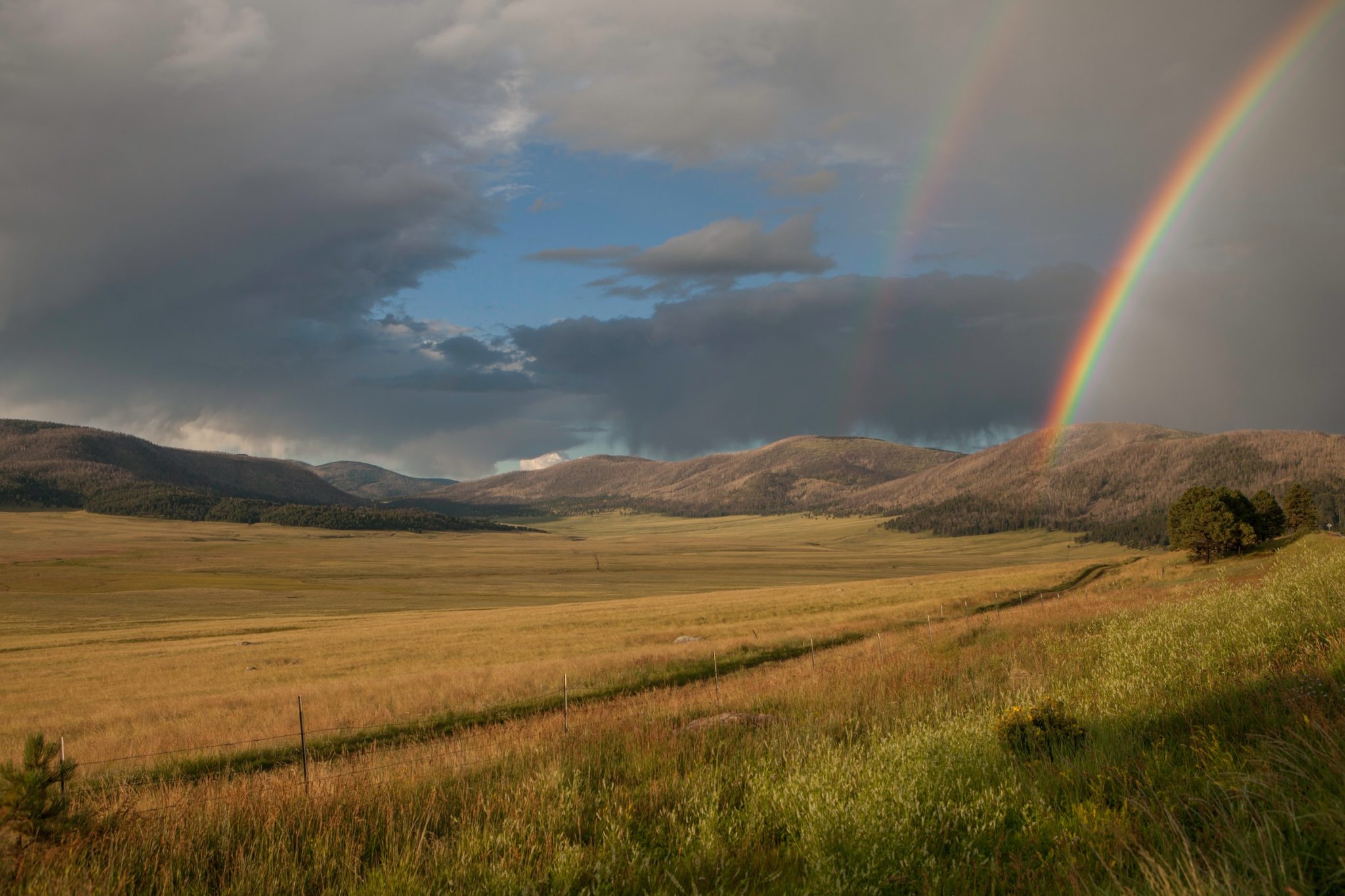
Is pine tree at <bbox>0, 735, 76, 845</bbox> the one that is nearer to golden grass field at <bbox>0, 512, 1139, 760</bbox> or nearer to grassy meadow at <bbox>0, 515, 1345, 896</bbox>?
grassy meadow at <bbox>0, 515, 1345, 896</bbox>

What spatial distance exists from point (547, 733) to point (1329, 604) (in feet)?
41.8

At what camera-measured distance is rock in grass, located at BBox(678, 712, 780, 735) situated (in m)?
11.4

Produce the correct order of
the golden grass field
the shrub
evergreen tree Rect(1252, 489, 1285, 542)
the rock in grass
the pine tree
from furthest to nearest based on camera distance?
evergreen tree Rect(1252, 489, 1285, 542), the golden grass field, the rock in grass, the shrub, the pine tree

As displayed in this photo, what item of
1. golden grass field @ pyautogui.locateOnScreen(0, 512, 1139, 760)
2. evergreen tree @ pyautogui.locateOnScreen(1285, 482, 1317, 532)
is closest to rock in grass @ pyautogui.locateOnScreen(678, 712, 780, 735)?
golden grass field @ pyautogui.locateOnScreen(0, 512, 1139, 760)

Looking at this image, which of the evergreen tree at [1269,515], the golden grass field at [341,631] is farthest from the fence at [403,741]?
the evergreen tree at [1269,515]

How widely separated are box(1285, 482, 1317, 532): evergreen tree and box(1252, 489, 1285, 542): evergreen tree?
504cm

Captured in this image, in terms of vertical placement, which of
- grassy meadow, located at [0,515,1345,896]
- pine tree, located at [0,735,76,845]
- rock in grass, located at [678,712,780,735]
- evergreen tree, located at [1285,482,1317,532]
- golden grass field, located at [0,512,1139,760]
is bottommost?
golden grass field, located at [0,512,1139,760]

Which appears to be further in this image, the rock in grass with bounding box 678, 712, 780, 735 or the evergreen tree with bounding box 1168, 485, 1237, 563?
the evergreen tree with bounding box 1168, 485, 1237, 563

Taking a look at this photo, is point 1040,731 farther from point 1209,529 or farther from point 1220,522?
point 1209,529

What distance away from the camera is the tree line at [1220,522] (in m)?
70.0

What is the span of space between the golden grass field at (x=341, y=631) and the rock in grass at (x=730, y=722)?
12286mm

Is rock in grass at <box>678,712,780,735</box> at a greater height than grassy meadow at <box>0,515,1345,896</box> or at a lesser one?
lesser

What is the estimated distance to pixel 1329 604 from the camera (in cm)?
1245

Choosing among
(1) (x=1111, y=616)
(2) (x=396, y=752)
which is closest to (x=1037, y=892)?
(2) (x=396, y=752)
